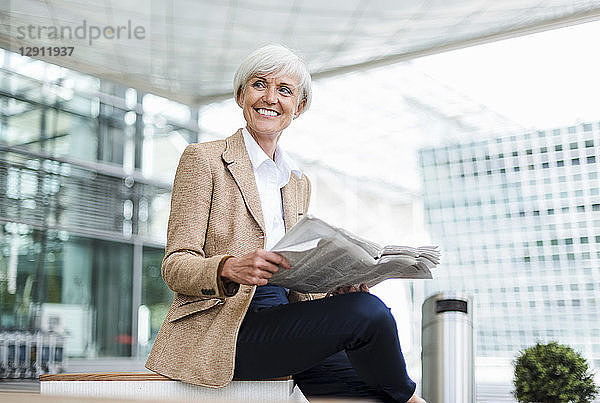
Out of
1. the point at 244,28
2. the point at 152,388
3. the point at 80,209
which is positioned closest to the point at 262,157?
the point at 152,388

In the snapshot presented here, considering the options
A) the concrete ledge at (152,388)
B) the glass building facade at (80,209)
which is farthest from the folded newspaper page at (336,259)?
the glass building facade at (80,209)

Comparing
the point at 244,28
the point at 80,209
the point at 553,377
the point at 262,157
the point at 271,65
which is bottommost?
the point at 553,377

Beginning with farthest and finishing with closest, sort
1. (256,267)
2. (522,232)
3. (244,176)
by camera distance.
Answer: (522,232), (244,176), (256,267)

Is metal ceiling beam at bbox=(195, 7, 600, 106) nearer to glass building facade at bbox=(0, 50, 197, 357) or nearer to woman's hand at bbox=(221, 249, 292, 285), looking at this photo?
glass building facade at bbox=(0, 50, 197, 357)

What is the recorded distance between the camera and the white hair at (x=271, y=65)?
6.23ft

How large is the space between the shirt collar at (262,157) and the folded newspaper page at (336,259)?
370 mm

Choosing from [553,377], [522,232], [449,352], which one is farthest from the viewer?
[522,232]

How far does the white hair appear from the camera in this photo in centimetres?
190

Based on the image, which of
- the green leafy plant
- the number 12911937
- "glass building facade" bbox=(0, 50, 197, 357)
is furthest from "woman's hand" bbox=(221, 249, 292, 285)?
the number 12911937

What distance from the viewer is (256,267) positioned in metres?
1.46

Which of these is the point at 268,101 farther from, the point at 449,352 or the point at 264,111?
the point at 449,352

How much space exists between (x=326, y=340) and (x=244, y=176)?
490 mm

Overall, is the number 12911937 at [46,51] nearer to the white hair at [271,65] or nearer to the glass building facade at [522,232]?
the glass building facade at [522,232]

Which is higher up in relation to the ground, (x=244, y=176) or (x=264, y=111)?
(x=264, y=111)
